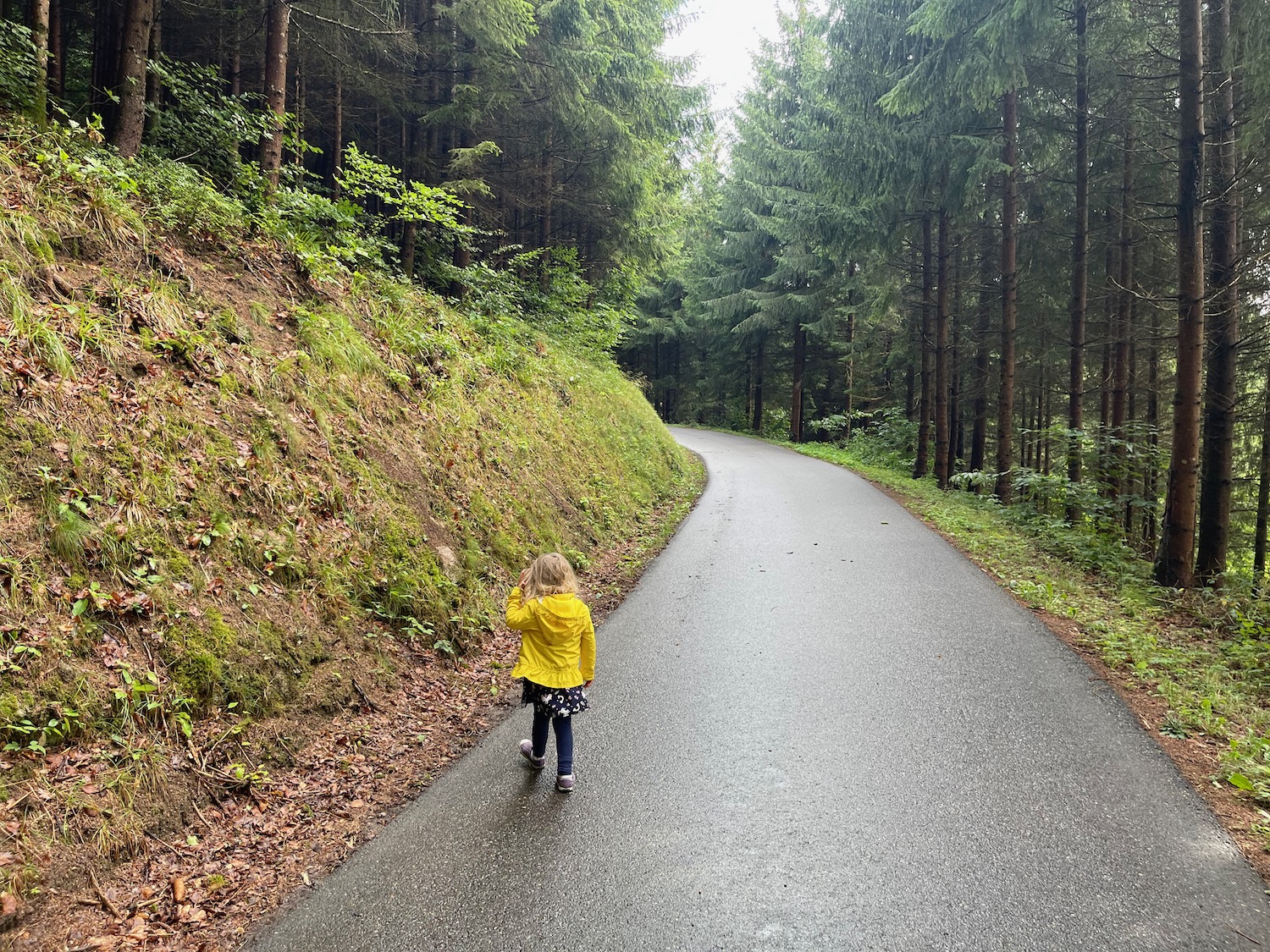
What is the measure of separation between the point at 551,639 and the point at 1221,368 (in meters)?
9.71

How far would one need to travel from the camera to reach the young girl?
3.63 metres

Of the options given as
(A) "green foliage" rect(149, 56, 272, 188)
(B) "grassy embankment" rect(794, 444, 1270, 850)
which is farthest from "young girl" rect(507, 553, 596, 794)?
(A) "green foliage" rect(149, 56, 272, 188)

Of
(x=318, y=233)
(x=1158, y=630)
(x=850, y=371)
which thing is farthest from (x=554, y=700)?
(x=850, y=371)

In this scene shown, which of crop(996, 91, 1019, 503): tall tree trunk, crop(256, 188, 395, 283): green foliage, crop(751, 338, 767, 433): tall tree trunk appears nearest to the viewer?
crop(256, 188, 395, 283): green foliage

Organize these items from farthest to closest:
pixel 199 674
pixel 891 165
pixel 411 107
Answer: pixel 891 165
pixel 411 107
pixel 199 674

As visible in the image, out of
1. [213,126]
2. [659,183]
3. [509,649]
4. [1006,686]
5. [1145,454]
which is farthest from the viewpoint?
[659,183]

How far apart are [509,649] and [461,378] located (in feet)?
15.0

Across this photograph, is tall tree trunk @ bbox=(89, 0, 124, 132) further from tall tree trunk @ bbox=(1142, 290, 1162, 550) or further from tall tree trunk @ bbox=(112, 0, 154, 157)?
tall tree trunk @ bbox=(1142, 290, 1162, 550)

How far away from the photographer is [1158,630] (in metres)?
6.59

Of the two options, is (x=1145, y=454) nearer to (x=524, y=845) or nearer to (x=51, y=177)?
(x=524, y=845)

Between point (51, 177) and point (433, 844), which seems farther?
point (51, 177)

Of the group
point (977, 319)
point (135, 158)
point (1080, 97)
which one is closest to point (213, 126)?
point (135, 158)

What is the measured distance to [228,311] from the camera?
5.84 m

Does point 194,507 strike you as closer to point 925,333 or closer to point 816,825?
point 816,825
